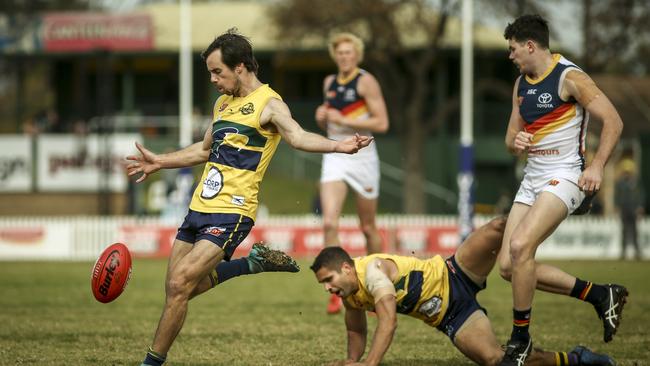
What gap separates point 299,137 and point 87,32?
30421 millimetres

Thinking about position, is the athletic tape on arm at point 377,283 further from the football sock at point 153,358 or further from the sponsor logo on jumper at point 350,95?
the sponsor logo on jumper at point 350,95

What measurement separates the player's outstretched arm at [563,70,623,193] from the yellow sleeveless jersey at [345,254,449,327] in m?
1.22

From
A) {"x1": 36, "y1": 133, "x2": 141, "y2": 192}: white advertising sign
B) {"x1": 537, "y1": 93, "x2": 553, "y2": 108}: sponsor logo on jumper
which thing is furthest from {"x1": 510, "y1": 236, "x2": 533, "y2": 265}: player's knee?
{"x1": 36, "y1": 133, "x2": 141, "y2": 192}: white advertising sign

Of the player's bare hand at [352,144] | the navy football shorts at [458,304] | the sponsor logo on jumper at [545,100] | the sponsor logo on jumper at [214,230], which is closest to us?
the player's bare hand at [352,144]

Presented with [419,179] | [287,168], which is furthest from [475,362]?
[287,168]

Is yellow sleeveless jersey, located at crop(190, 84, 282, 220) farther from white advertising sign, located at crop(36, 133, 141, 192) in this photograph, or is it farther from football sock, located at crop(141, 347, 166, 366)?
white advertising sign, located at crop(36, 133, 141, 192)

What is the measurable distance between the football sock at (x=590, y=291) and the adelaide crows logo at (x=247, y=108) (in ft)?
8.81

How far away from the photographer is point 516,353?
7.46 m

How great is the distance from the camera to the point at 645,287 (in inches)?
604

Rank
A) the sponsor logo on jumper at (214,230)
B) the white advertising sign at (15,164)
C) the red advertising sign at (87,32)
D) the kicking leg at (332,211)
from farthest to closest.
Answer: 1. the red advertising sign at (87,32)
2. the white advertising sign at (15,164)
3. the kicking leg at (332,211)
4. the sponsor logo on jumper at (214,230)

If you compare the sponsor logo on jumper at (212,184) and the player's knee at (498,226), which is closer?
the sponsor logo on jumper at (212,184)

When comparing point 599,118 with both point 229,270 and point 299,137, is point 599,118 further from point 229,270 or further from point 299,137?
point 229,270

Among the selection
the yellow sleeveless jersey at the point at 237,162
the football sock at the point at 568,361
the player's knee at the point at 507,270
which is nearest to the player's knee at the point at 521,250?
the player's knee at the point at 507,270

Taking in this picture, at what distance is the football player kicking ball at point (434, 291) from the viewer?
7500mm
